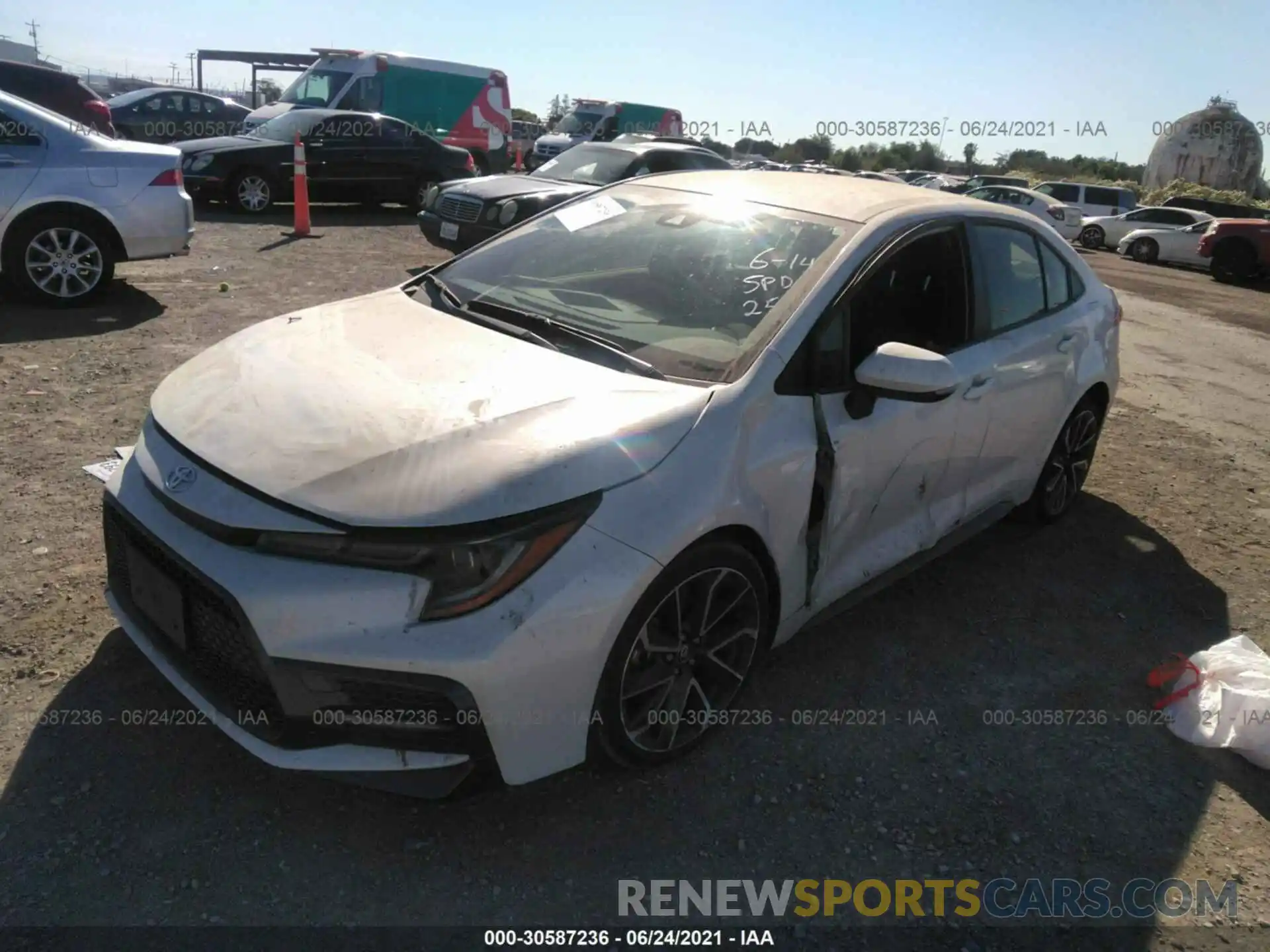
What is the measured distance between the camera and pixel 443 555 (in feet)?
7.10

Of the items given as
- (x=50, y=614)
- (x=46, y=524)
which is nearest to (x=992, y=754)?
(x=50, y=614)

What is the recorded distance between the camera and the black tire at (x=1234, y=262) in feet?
60.3

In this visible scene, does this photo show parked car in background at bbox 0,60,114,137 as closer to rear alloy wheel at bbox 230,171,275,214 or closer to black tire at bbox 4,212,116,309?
rear alloy wheel at bbox 230,171,275,214

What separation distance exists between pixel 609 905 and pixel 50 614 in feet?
7.12

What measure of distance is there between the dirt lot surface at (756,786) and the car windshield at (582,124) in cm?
2207

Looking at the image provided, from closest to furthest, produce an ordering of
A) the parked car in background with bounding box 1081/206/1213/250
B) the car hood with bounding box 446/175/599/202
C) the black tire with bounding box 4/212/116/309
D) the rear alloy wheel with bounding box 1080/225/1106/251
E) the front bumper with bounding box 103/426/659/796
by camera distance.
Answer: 1. the front bumper with bounding box 103/426/659/796
2. the black tire with bounding box 4/212/116/309
3. the car hood with bounding box 446/175/599/202
4. the parked car in background with bounding box 1081/206/1213/250
5. the rear alloy wheel with bounding box 1080/225/1106/251

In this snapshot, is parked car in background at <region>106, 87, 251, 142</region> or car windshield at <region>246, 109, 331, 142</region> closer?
car windshield at <region>246, 109, 331, 142</region>

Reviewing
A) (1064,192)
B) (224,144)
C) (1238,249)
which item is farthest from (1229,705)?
(1064,192)

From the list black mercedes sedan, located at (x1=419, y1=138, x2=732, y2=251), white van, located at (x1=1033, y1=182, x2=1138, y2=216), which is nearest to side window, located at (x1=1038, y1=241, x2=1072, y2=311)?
black mercedes sedan, located at (x1=419, y1=138, x2=732, y2=251)

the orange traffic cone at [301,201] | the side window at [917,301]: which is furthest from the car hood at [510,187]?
the side window at [917,301]

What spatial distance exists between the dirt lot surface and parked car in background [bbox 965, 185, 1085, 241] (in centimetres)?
1944

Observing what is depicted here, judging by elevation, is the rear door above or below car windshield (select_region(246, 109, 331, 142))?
below

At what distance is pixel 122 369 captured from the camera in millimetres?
5699

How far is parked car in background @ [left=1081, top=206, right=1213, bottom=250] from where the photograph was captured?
2259cm
